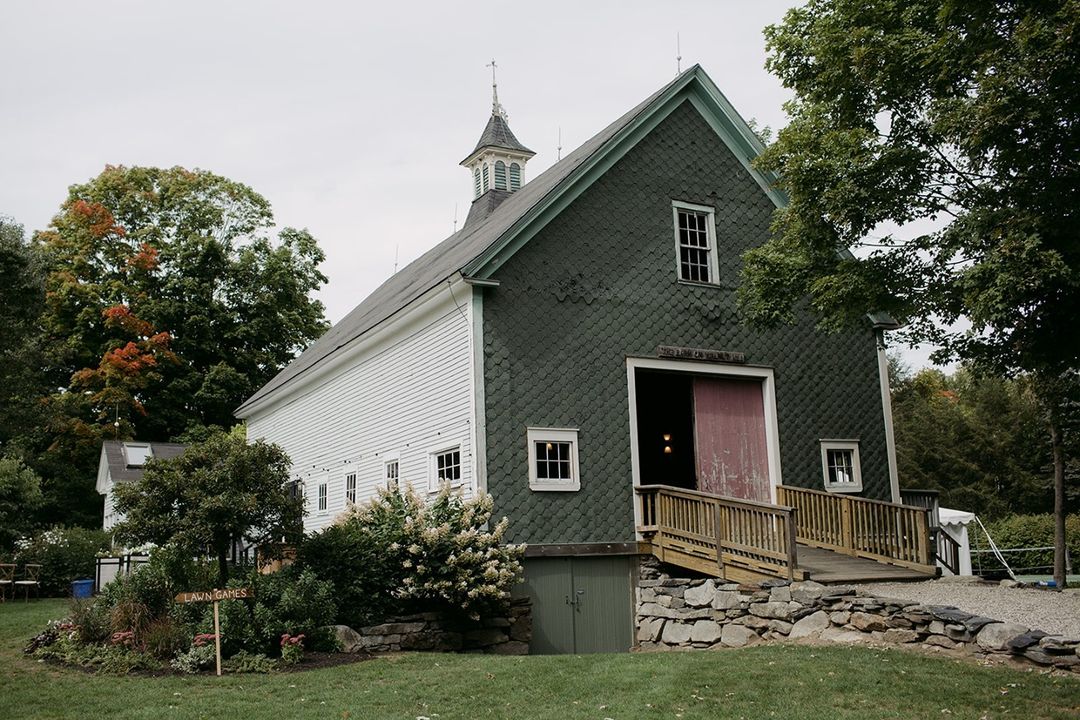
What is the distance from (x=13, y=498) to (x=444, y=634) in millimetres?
18401

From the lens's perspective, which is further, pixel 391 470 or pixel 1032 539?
pixel 1032 539

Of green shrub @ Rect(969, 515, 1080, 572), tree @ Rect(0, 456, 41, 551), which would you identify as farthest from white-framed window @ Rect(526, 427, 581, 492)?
green shrub @ Rect(969, 515, 1080, 572)

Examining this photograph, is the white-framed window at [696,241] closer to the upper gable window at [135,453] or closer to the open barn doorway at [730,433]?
the open barn doorway at [730,433]

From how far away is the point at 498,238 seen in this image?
15.5 m

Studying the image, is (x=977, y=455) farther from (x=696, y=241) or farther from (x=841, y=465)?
(x=696, y=241)

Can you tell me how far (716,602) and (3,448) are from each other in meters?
29.4

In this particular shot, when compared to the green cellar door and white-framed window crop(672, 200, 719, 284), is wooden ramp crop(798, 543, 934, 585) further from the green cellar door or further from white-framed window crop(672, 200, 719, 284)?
white-framed window crop(672, 200, 719, 284)

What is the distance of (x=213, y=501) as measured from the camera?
12508 mm

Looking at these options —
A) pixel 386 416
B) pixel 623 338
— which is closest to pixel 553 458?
pixel 623 338

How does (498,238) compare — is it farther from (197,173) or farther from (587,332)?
(197,173)

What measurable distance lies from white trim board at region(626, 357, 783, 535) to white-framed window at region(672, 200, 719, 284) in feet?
5.28

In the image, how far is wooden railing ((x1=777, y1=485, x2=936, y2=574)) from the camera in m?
14.7

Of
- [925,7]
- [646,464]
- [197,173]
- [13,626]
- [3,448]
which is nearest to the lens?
[925,7]

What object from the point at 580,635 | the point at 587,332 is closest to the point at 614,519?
the point at 580,635
